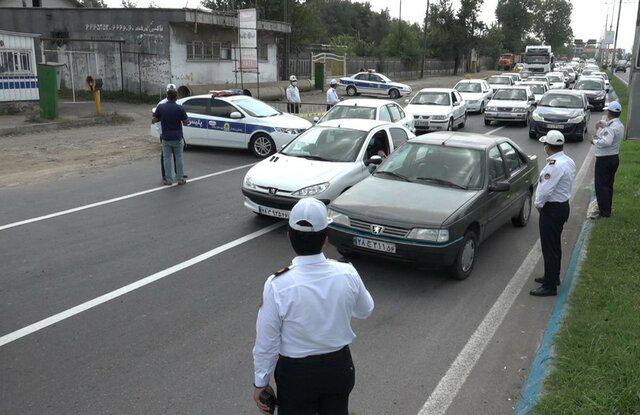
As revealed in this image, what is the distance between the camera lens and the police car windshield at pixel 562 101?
62.2ft

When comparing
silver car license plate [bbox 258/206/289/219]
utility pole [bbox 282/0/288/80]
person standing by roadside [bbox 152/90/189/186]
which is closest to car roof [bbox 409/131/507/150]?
silver car license plate [bbox 258/206/289/219]

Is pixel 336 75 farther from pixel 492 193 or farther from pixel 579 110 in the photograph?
pixel 492 193

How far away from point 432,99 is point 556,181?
600 inches

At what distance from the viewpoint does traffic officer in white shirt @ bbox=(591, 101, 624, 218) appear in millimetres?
8641

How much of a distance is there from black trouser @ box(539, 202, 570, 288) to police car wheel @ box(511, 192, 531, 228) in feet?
8.53

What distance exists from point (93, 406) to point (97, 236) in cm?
442

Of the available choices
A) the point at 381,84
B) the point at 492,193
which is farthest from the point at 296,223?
the point at 381,84

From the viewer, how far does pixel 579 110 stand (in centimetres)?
1855

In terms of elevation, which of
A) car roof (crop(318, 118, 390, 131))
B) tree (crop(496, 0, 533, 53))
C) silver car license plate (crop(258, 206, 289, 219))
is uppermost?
tree (crop(496, 0, 533, 53))

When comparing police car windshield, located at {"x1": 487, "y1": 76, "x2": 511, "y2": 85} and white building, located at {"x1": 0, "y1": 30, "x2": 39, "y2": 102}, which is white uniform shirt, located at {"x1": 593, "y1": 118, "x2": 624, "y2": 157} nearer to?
white building, located at {"x1": 0, "y1": 30, "x2": 39, "y2": 102}

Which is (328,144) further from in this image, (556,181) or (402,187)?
(556,181)

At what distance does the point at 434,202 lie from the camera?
6707mm

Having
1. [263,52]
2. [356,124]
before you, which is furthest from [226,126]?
[263,52]

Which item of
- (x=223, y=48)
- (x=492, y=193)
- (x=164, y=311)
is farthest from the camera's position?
(x=223, y=48)
